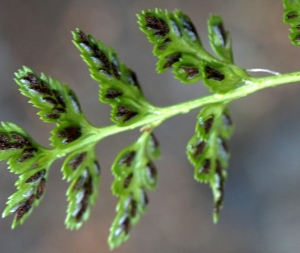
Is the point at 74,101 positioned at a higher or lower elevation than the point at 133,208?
higher

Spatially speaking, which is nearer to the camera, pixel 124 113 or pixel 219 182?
pixel 124 113

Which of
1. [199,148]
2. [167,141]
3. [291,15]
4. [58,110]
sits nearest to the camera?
[291,15]

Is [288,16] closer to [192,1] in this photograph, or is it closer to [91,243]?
[192,1]

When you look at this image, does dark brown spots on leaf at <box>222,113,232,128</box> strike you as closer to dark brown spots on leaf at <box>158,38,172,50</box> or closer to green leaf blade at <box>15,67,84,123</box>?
dark brown spots on leaf at <box>158,38,172,50</box>

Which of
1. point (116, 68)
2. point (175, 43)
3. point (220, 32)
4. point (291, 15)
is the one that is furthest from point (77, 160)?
point (291, 15)

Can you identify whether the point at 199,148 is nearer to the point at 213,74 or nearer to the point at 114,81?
the point at 213,74

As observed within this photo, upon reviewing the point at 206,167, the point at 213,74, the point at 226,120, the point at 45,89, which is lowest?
the point at 206,167

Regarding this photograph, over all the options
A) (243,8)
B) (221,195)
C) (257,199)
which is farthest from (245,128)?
(221,195)

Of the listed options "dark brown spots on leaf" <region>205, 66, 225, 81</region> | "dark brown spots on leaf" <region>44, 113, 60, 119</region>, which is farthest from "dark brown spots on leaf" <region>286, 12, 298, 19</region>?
"dark brown spots on leaf" <region>44, 113, 60, 119</region>
